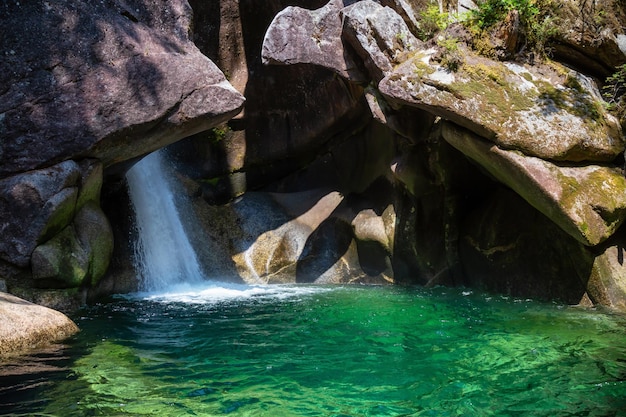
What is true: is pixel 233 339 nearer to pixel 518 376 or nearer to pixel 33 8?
pixel 518 376

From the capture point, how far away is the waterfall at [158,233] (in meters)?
11.9

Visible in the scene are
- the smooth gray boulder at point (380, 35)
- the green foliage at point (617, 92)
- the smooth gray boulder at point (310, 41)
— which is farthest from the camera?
the smooth gray boulder at point (310, 41)

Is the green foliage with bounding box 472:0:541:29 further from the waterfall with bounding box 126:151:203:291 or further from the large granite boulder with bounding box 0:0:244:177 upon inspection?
the waterfall with bounding box 126:151:203:291

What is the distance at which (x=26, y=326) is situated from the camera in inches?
253

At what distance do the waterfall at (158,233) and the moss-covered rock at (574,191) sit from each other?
7143 mm

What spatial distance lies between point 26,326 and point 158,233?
6266mm

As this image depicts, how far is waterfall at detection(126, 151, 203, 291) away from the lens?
1194 cm

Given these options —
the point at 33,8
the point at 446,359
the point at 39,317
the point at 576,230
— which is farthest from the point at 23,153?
the point at 576,230

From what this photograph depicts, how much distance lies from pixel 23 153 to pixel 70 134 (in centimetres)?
75

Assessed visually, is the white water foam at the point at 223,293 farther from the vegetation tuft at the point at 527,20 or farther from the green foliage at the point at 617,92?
the green foliage at the point at 617,92

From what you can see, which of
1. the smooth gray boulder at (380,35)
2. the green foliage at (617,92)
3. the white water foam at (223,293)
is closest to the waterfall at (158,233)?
the white water foam at (223,293)

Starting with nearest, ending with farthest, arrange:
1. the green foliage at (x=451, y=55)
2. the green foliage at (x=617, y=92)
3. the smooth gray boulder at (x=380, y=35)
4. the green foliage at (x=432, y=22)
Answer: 1. the green foliage at (x=617, y=92)
2. the green foliage at (x=451, y=55)
3. the green foliage at (x=432, y=22)
4. the smooth gray boulder at (x=380, y=35)

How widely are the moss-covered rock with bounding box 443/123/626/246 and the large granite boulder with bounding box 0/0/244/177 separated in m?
4.85

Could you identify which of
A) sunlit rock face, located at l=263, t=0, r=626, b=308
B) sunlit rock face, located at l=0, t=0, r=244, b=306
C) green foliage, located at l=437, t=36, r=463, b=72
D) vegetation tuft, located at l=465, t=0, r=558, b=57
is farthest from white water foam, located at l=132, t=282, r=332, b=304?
vegetation tuft, located at l=465, t=0, r=558, b=57
